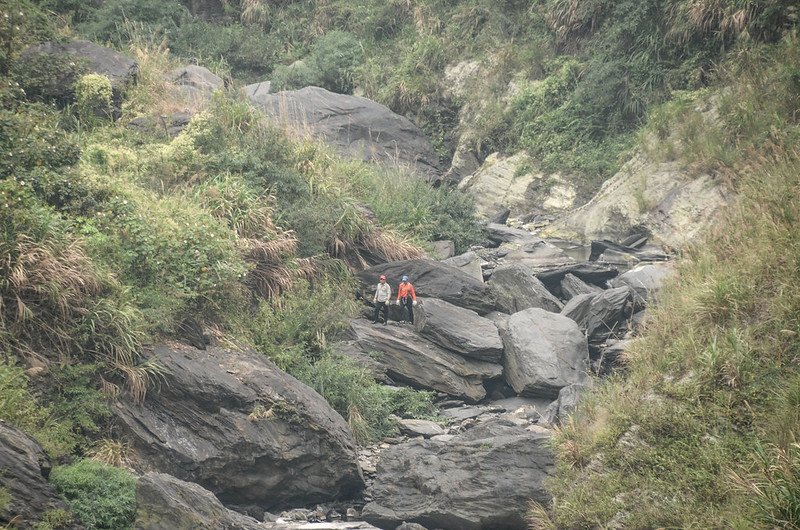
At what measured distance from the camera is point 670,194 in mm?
20109

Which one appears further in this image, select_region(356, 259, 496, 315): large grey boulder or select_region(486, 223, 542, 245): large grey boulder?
select_region(486, 223, 542, 245): large grey boulder

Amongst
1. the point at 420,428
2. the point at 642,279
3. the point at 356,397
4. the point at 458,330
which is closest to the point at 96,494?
the point at 356,397

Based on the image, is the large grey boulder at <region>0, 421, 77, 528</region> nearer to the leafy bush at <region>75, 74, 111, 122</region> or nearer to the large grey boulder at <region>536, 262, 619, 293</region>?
the leafy bush at <region>75, 74, 111, 122</region>

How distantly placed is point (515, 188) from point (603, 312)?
9.94 m

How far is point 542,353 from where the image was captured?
1548 centimetres

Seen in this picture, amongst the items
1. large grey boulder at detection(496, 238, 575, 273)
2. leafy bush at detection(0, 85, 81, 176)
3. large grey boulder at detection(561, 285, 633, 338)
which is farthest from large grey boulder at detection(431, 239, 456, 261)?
leafy bush at detection(0, 85, 81, 176)

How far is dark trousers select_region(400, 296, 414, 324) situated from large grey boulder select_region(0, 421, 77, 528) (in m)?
8.53

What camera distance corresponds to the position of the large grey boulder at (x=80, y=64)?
60.6ft

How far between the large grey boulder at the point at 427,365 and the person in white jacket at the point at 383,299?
2.31ft

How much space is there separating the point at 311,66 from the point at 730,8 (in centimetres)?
1462

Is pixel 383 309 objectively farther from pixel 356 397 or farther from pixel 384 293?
pixel 356 397

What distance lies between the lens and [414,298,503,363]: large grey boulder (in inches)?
634

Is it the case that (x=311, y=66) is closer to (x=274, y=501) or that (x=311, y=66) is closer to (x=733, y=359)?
(x=274, y=501)

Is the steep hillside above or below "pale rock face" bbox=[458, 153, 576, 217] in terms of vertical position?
above
